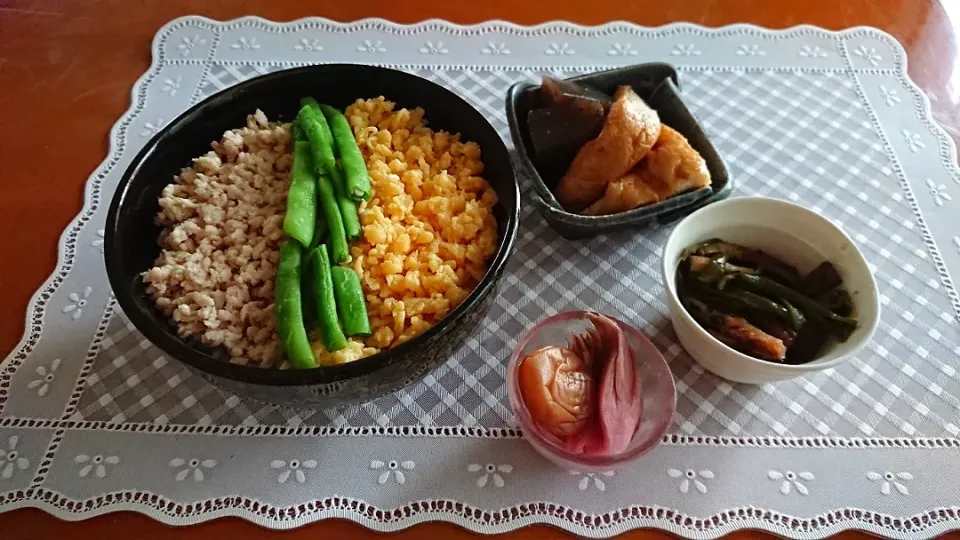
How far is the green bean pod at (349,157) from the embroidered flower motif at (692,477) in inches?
25.5

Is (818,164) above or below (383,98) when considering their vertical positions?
below

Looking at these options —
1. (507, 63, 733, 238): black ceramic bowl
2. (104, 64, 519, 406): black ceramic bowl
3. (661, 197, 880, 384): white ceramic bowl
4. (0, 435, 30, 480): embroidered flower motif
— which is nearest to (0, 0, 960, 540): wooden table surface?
(0, 435, 30, 480): embroidered flower motif

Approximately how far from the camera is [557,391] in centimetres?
90

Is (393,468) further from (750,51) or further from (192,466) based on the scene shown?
(750,51)

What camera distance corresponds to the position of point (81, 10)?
5.56 feet

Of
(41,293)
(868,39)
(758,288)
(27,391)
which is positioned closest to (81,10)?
(41,293)

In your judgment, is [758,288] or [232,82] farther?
[232,82]

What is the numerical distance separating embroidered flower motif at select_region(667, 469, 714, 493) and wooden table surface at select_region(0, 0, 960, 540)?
1.06 m

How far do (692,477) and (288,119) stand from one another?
3.10 ft

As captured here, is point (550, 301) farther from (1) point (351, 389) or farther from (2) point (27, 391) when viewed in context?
(2) point (27, 391)

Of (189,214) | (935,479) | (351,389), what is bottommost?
(935,479)

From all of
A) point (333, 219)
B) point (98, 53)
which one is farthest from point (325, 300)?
point (98, 53)

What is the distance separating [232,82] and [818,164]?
1325 mm

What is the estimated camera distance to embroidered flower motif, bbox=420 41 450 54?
62.7 inches
